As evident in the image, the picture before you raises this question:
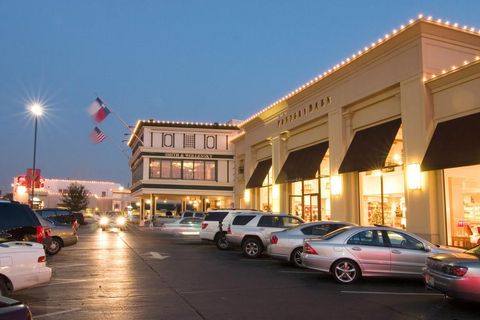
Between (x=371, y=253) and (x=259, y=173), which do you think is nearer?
(x=371, y=253)

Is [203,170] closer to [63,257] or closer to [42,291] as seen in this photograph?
[63,257]

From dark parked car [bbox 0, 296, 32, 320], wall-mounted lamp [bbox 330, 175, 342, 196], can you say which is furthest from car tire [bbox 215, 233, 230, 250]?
dark parked car [bbox 0, 296, 32, 320]

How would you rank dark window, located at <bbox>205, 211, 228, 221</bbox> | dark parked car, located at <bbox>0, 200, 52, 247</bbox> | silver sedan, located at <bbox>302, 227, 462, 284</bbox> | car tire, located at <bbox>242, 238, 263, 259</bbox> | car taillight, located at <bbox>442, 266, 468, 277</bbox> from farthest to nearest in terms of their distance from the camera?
dark window, located at <bbox>205, 211, 228, 221</bbox> < car tire, located at <bbox>242, 238, 263, 259</bbox> < silver sedan, located at <bbox>302, 227, 462, 284</bbox> < dark parked car, located at <bbox>0, 200, 52, 247</bbox> < car taillight, located at <bbox>442, 266, 468, 277</bbox>

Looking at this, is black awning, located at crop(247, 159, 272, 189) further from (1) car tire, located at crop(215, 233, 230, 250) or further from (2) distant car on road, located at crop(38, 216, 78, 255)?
(2) distant car on road, located at crop(38, 216, 78, 255)

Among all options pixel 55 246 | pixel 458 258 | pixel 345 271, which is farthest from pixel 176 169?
pixel 458 258

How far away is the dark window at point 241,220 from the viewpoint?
19.2m

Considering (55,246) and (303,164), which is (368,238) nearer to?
(55,246)

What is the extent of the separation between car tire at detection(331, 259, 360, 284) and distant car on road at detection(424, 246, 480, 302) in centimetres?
278

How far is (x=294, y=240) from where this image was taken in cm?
1531

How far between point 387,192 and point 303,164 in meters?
7.36

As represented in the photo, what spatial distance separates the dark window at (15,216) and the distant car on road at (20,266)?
191cm

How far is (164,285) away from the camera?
38.5ft

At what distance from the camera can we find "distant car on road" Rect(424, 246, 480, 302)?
8.76 m

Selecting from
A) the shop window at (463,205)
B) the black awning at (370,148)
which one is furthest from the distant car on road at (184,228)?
the shop window at (463,205)
